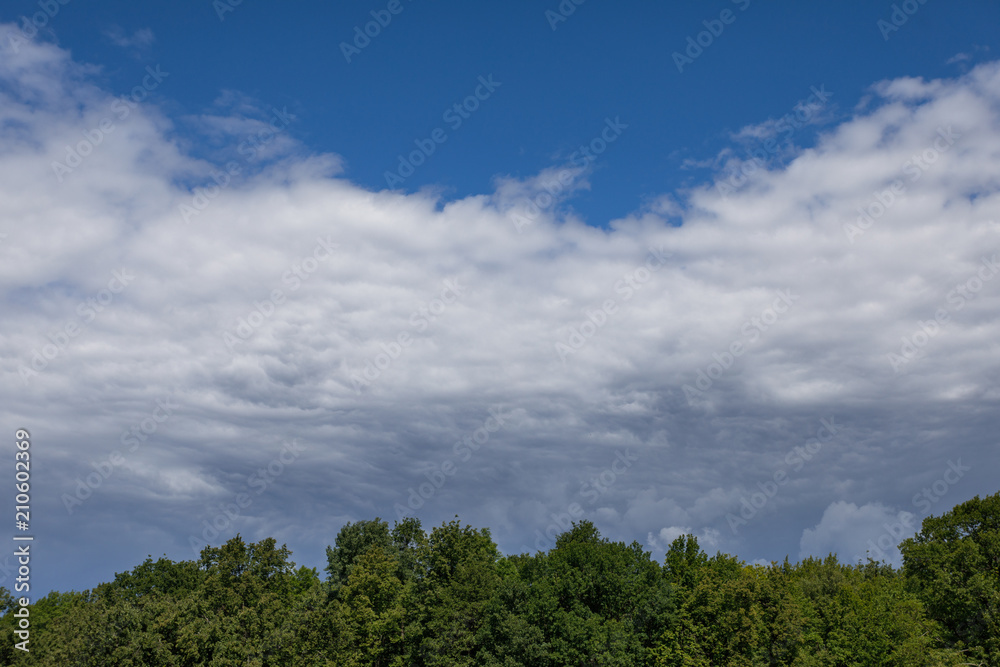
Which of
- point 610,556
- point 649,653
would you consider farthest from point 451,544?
point 649,653

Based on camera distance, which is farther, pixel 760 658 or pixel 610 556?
pixel 610 556

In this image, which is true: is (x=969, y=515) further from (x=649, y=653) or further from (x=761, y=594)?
(x=649, y=653)

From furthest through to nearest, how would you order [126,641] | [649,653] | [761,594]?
1. [649,653]
2. [761,594]
3. [126,641]

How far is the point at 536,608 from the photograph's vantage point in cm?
7588

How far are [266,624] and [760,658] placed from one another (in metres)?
48.5

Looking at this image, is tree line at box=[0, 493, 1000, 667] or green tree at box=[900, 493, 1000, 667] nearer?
tree line at box=[0, 493, 1000, 667]

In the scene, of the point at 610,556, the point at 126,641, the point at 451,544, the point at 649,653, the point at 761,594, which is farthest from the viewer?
the point at 451,544

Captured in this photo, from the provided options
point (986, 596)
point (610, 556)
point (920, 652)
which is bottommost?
point (920, 652)

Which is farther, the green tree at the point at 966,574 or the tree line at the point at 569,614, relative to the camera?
the green tree at the point at 966,574

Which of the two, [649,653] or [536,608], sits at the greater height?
[536,608]

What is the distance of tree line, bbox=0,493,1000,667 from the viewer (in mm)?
66375

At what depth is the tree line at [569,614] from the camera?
66.4 meters

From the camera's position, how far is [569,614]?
7525cm

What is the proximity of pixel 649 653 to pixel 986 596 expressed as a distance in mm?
33267
